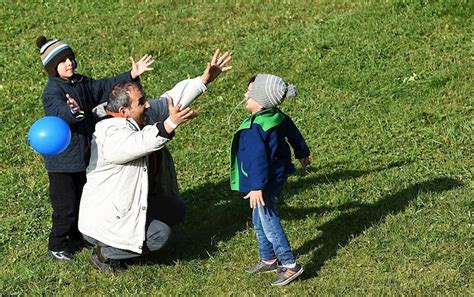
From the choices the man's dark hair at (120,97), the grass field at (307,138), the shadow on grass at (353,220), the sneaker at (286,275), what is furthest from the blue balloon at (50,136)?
the shadow on grass at (353,220)

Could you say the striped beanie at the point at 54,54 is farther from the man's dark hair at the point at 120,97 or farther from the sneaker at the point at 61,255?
the sneaker at the point at 61,255

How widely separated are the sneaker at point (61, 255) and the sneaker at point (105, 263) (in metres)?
0.33

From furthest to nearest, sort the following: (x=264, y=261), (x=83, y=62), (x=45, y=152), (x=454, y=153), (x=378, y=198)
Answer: (x=83, y=62), (x=454, y=153), (x=378, y=198), (x=264, y=261), (x=45, y=152)

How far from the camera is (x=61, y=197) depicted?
7.61 m

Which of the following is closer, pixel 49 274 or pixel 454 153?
pixel 49 274

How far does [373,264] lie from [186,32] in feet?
23.5

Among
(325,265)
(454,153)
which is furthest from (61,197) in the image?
(454,153)

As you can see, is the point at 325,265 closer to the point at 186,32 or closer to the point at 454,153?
the point at 454,153

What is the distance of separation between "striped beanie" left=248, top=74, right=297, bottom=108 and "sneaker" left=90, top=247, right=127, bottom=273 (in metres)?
1.85

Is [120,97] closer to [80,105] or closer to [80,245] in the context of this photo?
[80,105]

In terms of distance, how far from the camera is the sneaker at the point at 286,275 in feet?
A: 22.7

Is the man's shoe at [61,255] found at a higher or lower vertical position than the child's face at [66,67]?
lower

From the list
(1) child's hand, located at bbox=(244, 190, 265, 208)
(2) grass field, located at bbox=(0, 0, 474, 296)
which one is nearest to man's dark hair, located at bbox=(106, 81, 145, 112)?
(1) child's hand, located at bbox=(244, 190, 265, 208)

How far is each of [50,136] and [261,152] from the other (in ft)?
5.12
